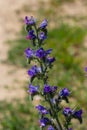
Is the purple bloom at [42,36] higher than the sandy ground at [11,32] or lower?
lower

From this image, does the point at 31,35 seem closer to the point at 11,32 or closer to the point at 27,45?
the point at 27,45

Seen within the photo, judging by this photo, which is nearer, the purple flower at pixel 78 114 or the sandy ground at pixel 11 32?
the purple flower at pixel 78 114

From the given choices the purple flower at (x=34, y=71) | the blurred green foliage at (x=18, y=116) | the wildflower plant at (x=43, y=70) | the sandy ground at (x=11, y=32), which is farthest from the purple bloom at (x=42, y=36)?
the sandy ground at (x=11, y=32)

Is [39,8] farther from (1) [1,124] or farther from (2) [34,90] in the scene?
(2) [34,90]

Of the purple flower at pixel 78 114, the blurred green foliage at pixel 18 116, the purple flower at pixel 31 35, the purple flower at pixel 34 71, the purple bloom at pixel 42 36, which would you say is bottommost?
the purple flower at pixel 78 114

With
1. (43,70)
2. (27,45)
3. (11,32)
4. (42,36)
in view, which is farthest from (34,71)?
(11,32)

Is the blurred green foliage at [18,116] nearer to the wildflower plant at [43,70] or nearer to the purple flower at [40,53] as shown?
the wildflower plant at [43,70]

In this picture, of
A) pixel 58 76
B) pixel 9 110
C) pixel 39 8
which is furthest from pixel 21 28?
pixel 9 110

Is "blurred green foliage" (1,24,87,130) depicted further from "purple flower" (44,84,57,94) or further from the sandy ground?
"purple flower" (44,84,57,94)

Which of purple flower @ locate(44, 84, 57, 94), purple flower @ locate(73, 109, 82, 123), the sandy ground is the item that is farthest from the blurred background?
purple flower @ locate(44, 84, 57, 94)
